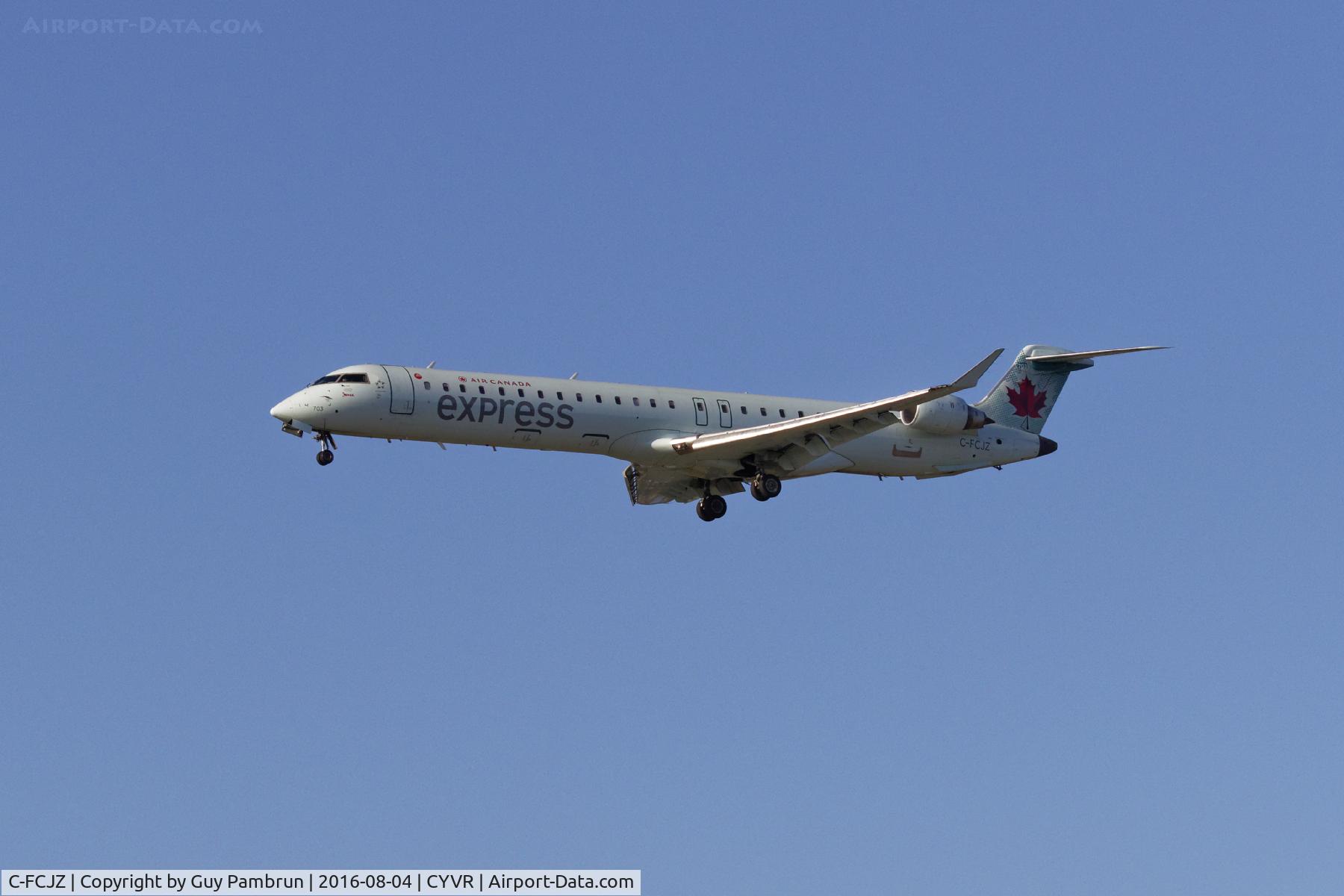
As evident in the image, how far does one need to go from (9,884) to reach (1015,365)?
27.5 meters

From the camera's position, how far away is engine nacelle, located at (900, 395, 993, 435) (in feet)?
141

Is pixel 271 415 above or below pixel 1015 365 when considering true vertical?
below

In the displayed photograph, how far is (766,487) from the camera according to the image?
139 ft

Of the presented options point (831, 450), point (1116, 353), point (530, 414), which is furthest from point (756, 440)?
point (1116, 353)

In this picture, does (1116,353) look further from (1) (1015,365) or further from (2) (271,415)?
(2) (271,415)

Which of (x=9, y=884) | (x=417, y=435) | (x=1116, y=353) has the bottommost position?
(x=9, y=884)

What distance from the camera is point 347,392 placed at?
38156mm

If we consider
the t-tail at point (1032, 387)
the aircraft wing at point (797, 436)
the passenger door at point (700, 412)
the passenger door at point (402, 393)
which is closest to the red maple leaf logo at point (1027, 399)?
the t-tail at point (1032, 387)

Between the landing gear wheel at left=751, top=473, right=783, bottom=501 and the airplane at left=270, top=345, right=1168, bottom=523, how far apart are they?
0.9 inches

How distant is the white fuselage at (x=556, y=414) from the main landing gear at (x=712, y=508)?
241 centimetres

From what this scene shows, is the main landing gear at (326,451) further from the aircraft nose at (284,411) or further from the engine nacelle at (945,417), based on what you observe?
the engine nacelle at (945,417)

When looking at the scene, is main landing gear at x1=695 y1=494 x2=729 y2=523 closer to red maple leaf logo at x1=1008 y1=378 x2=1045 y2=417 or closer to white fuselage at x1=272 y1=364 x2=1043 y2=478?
white fuselage at x1=272 y1=364 x2=1043 y2=478

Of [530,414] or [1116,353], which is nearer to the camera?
[530,414]

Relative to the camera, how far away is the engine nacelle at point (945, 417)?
141ft
